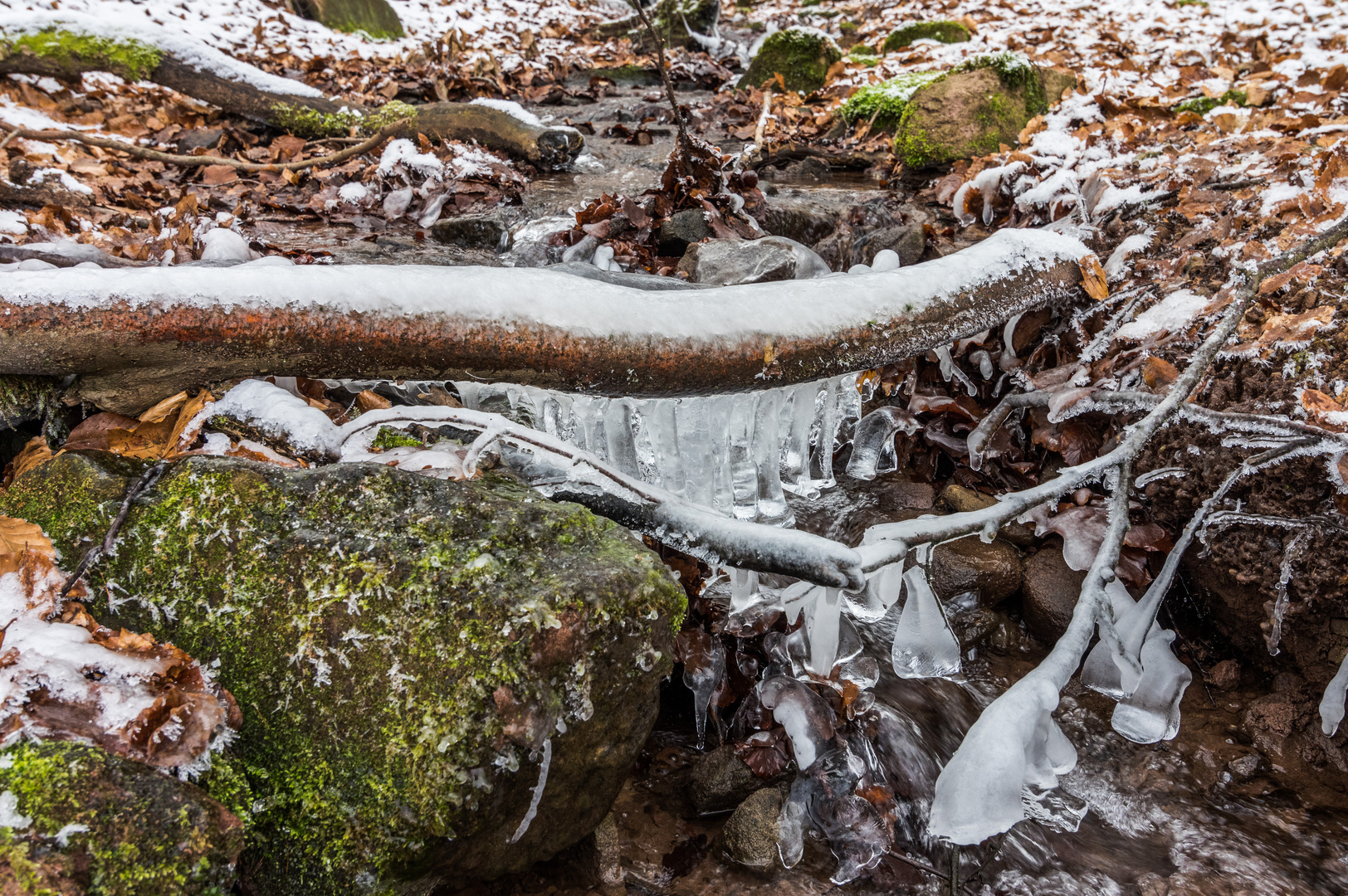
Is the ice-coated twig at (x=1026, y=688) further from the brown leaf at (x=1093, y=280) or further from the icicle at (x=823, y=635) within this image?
the brown leaf at (x=1093, y=280)

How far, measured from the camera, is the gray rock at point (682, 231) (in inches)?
156

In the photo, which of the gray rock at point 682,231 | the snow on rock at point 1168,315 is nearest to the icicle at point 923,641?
the snow on rock at point 1168,315

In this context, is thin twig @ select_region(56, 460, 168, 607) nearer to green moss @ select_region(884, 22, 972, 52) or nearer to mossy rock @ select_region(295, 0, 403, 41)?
green moss @ select_region(884, 22, 972, 52)

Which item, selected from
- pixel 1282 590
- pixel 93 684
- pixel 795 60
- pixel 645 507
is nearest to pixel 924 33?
pixel 795 60

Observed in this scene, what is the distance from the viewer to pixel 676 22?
36.9 ft

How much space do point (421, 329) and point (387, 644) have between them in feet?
3.05

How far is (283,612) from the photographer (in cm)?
138

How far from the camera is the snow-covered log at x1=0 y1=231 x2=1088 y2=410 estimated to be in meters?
1.82

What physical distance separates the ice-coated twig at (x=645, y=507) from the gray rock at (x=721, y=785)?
1.93 ft

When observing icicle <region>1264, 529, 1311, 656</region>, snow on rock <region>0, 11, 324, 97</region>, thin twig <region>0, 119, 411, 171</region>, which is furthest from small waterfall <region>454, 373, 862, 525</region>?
snow on rock <region>0, 11, 324, 97</region>

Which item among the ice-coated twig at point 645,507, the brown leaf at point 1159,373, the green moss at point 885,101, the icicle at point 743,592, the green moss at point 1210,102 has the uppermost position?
the green moss at point 1210,102

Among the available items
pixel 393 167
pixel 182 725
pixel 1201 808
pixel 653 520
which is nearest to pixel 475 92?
pixel 393 167

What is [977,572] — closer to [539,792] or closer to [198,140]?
[539,792]

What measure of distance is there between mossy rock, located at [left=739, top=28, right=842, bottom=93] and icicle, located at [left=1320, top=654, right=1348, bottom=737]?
707 centimetres
